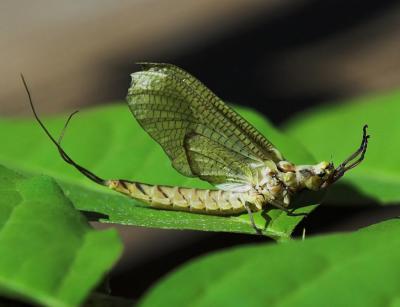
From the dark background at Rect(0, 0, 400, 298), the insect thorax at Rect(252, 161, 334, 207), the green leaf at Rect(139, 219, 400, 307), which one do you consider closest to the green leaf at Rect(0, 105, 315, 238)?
the insect thorax at Rect(252, 161, 334, 207)

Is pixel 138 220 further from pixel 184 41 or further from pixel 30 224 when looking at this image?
pixel 184 41

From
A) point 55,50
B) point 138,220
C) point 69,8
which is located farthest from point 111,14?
point 138,220

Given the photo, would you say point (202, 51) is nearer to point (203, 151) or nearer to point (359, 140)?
point (359, 140)

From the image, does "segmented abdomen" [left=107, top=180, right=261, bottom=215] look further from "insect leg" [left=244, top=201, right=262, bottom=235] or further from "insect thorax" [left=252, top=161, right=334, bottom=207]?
"insect thorax" [left=252, top=161, right=334, bottom=207]

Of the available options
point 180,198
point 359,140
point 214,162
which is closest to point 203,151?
point 214,162

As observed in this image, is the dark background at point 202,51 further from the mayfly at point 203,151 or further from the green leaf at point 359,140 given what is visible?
the mayfly at point 203,151
